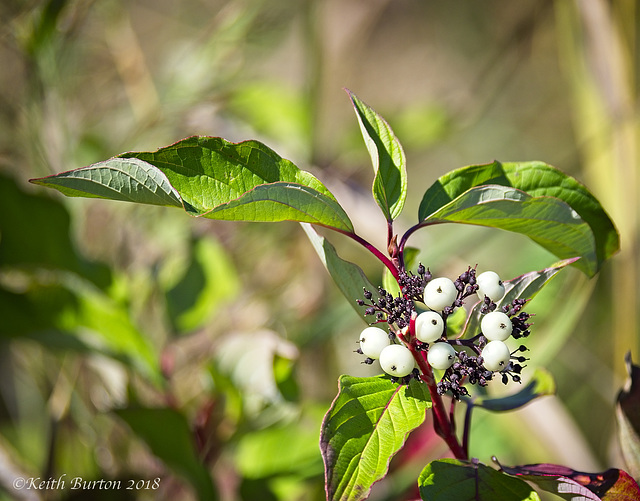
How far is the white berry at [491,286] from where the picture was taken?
284 mm

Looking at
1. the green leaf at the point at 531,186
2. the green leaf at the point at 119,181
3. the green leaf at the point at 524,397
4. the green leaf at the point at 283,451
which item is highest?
the green leaf at the point at 119,181

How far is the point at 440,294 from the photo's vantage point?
0.28m

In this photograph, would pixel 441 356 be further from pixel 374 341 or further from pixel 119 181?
pixel 119 181

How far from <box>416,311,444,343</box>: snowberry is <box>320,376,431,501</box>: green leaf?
36 millimetres

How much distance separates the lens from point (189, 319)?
0.64m

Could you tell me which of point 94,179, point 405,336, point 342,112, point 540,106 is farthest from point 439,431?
point 540,106

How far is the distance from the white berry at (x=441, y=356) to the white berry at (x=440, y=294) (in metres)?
0.02

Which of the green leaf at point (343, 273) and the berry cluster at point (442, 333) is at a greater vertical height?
the green leaf at point (343, 273)

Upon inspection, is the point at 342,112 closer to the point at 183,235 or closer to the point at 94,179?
the point at 183,235

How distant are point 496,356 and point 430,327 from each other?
1.4 inches

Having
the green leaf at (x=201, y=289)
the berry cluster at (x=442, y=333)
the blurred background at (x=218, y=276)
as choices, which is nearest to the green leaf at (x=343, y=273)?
the berry cluster at (x=442, y=333)

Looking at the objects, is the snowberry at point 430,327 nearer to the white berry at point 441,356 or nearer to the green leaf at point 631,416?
the white berry at point 441,356

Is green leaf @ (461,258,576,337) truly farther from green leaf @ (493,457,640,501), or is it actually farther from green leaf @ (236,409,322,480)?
green leaf @ (236,409,322,480)

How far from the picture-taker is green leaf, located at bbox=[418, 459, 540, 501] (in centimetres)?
28
